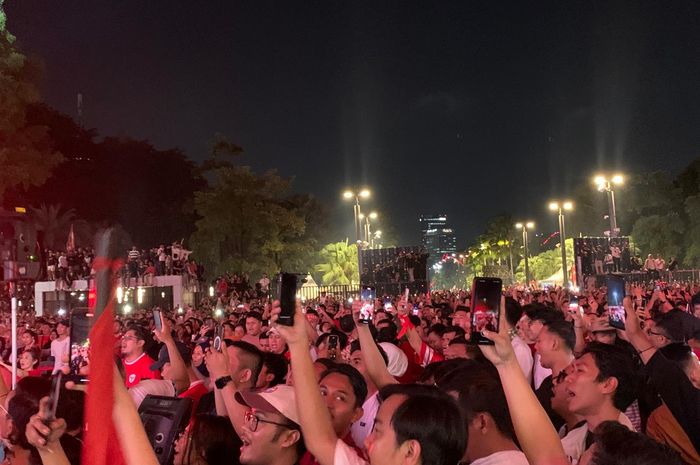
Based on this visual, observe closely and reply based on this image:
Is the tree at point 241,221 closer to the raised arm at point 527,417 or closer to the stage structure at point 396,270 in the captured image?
the stage structure at point 396,270

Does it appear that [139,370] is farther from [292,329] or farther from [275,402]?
[292,329]

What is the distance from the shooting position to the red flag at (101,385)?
8.59 feet

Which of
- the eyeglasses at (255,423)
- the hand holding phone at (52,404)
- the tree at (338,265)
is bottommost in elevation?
the eyeglasses at (255,423)

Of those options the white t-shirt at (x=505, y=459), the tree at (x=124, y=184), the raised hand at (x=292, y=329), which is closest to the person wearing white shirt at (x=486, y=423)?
the white t-shirt at (x=505, y=459)

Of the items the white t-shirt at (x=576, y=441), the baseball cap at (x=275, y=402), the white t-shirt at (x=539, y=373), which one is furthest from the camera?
the white t-shirt at (x=539, y=373)

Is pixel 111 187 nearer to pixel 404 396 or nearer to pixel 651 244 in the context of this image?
pixel 651 244

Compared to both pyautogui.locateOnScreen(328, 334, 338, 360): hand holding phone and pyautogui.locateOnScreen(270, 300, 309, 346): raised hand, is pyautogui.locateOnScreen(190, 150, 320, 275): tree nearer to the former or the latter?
pyautogui.locateOnScreen(328, 334, 338, 360): hand holding phone

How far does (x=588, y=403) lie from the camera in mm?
4031

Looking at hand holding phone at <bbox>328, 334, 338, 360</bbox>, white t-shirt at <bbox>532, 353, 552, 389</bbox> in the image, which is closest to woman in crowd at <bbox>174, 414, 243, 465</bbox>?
white t-shirt at <bbox>532, 353, 552, 389</bbox>

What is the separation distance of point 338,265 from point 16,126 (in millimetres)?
34806

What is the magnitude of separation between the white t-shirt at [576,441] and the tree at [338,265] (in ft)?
177

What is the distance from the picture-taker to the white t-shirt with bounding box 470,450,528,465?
10.5ft

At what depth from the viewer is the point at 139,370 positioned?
23.0 feet

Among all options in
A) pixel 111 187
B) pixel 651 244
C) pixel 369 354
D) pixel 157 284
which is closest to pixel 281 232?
pixel 157 284
